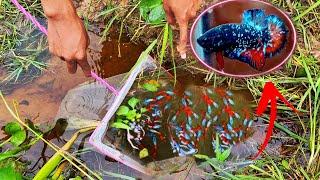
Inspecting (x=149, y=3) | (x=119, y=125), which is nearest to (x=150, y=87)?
(x=119, y=125)

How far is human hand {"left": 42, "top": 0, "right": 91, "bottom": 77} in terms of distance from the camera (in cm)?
168

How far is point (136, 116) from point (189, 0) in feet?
2.28

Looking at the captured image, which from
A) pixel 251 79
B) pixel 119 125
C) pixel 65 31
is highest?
pixel 65 31

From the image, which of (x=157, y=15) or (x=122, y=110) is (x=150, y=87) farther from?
(x=157, y=15)

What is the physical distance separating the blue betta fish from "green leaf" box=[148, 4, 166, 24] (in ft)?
0.75

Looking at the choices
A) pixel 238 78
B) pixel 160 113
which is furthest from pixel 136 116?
pixel 238 78

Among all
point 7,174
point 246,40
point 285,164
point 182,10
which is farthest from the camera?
point 246,40

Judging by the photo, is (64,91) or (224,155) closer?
(224,155)

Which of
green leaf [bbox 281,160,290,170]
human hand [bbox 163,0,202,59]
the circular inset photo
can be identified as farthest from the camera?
the circular inset photo

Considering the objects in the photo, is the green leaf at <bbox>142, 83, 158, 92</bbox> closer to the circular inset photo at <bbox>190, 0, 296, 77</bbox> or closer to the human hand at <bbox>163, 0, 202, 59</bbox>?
the circular inset photo at <bbox>190, 0, 296, 77</bbox>

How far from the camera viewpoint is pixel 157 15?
242 centimetres

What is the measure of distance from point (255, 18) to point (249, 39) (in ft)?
0.29

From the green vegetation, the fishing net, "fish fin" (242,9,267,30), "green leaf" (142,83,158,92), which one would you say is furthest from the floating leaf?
"fish fin" (242,9,267,30)

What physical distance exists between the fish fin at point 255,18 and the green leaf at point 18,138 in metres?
0.98
